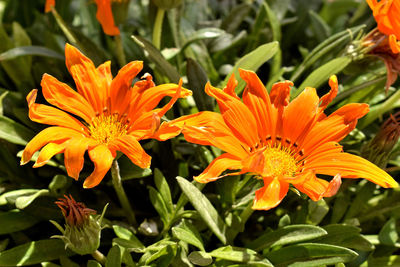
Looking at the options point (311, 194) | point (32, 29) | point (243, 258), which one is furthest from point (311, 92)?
point (32, 29)

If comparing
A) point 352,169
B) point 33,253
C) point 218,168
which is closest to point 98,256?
point 33,253

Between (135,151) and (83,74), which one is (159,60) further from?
(135,151)

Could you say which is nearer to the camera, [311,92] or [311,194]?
[311,194]

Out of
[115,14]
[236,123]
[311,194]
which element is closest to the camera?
[311,194]

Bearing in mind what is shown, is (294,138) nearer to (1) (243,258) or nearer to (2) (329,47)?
(1) (243,258)

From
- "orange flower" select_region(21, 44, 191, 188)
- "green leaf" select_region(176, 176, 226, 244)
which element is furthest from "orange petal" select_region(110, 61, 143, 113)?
"green leaf" select_region(176, 176, 226, 244)

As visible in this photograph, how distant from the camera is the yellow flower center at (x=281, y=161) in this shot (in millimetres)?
1154

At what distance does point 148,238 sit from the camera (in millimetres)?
1350

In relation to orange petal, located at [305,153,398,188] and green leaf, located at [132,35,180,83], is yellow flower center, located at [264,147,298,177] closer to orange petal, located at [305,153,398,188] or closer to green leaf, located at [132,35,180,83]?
orange petal, located at [305,153,398,188]

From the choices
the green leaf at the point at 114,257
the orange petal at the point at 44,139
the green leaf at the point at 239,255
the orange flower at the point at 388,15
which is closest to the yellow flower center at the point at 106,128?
the orange petal at the point at 44,139

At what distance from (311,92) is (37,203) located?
0.76m

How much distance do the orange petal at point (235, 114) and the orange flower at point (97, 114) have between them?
0.08m

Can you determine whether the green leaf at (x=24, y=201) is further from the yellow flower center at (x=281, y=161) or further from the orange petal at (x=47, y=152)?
Result: the yellow flower center at (x=281, y=161)

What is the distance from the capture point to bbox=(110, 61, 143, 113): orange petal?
1133 mm
